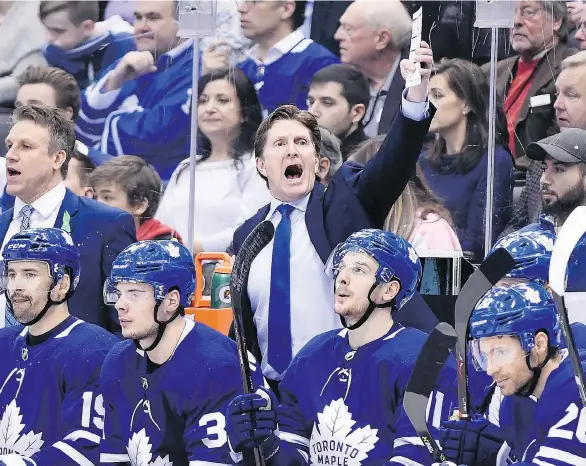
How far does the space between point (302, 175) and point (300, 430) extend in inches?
36.1

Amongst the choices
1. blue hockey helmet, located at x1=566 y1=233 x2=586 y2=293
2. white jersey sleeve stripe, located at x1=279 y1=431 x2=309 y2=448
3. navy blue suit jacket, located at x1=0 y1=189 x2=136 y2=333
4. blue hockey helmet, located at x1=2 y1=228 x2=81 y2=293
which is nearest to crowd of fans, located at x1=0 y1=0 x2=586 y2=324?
navy blue suit jacket, located at x1=0 y1=189 x2=136 y2=333

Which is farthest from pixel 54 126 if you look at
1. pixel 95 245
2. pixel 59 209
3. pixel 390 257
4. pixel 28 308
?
pixel 390 257

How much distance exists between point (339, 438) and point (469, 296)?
1.85 feet

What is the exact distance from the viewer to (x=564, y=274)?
3314 mm

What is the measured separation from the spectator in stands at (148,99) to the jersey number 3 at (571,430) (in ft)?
10.4

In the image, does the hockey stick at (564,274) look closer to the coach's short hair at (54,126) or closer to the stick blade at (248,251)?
the stick blade at (248,251)

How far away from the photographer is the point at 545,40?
573cm

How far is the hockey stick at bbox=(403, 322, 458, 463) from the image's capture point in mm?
3547

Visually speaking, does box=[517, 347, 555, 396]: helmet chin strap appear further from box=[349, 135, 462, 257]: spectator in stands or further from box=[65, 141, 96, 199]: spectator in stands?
box=[65, 141, 96, 199]: spectator in stands

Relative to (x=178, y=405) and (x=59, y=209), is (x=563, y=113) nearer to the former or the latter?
(x=59, y=209)

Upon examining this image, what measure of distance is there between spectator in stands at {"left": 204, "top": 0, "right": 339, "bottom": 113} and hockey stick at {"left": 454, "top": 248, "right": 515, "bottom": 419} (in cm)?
242

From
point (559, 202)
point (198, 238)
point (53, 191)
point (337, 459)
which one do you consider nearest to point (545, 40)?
point (559, 202)

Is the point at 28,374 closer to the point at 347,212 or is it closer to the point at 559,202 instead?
the point at 347,212

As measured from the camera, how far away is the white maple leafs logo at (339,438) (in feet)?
12.5
